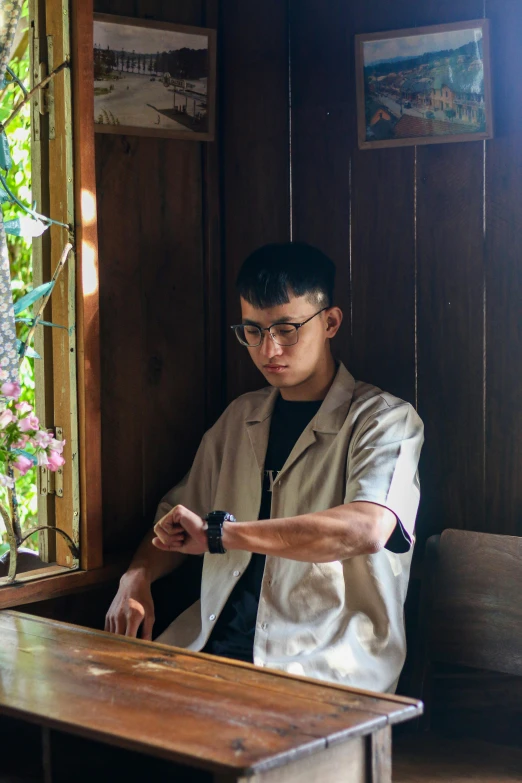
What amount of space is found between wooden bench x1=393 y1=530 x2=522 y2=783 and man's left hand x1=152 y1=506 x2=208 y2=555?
0.69m

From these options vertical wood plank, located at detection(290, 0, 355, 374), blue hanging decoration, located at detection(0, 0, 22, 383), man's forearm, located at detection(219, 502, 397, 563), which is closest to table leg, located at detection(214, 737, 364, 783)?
man's forearm, located at detection(219, 502, 397, 563)

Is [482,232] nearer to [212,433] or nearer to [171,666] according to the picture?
[212,433]

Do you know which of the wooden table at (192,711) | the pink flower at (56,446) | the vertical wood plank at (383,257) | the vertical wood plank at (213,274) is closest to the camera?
the wooden table at (192,711)

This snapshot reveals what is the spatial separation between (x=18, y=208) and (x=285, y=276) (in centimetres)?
149

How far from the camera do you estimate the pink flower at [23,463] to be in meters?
2.32

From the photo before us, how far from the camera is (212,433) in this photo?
2.71 m

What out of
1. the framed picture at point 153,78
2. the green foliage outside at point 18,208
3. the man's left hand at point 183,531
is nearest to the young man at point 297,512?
the man's left hand at point 183,531

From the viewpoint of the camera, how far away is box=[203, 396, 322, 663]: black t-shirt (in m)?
2.47

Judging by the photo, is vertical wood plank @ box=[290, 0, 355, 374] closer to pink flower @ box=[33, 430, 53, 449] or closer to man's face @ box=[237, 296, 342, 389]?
man's face @ box=[237, 296, 342, 389]

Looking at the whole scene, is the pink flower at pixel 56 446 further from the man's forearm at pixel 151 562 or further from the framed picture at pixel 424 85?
the framed picture at pixel 424 85

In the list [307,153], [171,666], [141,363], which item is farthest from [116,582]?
[307,153]

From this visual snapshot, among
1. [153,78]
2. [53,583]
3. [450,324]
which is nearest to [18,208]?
[153,78]

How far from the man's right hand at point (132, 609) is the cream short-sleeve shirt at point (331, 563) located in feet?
0.47

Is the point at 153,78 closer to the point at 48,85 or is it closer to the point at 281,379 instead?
the point at 48,85
